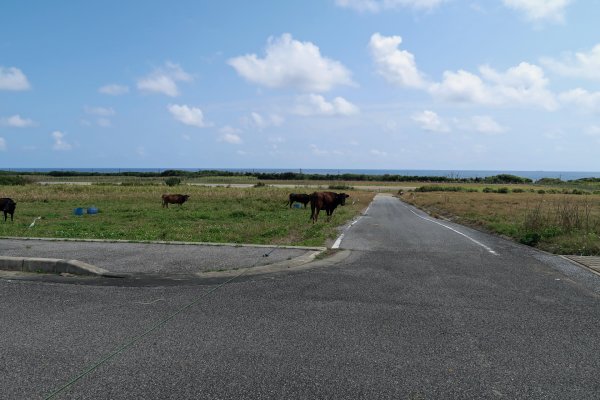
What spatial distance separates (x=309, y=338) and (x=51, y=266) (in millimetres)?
5822

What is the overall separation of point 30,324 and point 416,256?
312 inches

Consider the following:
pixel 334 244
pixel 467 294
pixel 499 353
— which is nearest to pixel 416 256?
pixel 334 244

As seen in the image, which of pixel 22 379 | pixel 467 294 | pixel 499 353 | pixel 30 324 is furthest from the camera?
pixel 467 294

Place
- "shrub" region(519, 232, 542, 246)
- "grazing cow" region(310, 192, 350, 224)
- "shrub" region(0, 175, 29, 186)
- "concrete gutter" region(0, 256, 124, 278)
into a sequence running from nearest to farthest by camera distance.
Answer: "concrete gutter" region(0, 256, 124, 278), "shrub" region(519, 232, 542, 246), "grazing cow" region(310, 192, 350, 224), "shrub" region(0, 175, 29, 186)

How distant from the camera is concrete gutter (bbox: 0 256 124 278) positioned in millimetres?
8312

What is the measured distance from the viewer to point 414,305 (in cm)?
645

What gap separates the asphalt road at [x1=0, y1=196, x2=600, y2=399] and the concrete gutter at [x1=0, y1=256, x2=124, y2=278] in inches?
33.0

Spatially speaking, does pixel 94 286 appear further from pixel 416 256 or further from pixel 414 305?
pixel 416 256

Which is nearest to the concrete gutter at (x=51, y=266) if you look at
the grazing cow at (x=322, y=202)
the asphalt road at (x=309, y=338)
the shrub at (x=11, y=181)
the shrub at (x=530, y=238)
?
the asphalt road at (x=309, y=338)

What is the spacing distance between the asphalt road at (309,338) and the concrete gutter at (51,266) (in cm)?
84

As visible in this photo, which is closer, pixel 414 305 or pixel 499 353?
pixel 499 353

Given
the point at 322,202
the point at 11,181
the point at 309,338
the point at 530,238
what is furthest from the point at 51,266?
the point at 11,181

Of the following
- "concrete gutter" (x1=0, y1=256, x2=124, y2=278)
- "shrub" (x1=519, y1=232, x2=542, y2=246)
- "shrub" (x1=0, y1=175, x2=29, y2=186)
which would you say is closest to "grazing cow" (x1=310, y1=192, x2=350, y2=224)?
"shrub" (x1=519, y1=232, x2=542, y2=246)

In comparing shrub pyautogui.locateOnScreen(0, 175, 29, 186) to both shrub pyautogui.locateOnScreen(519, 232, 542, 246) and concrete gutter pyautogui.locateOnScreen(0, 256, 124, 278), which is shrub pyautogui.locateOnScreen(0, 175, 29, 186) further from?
shrub pyautogui.locateOnScreen(519, 232, 542, 246)
